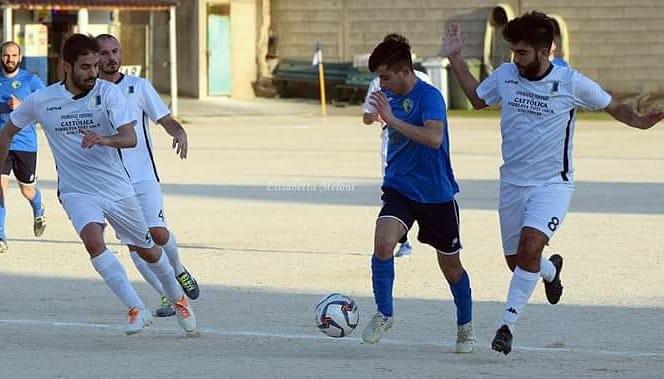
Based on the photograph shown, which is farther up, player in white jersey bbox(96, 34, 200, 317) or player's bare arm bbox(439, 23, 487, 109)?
player's bare arm bbox(439, 23, 487, 109)

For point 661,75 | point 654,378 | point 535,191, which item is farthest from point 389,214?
point 661,75

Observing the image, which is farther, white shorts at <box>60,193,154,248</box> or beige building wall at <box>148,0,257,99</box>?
beige building wall at <box>148,0,257,99</box>

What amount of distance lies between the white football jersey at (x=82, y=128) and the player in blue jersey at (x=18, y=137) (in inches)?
194

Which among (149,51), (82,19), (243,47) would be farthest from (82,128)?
(243,47)

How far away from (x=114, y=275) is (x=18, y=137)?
6.02 meters

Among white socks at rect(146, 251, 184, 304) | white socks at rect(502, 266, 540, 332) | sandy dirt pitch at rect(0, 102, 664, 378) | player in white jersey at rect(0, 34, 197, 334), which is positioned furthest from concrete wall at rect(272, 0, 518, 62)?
white socks at rect(502, 266, 540, 332)

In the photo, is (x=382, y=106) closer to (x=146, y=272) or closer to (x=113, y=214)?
(x=113, y=214)

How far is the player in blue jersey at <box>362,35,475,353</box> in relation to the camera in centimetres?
910

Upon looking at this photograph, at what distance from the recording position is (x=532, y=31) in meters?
9.03

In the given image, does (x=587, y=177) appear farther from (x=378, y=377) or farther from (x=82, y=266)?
(x=378, y=377)

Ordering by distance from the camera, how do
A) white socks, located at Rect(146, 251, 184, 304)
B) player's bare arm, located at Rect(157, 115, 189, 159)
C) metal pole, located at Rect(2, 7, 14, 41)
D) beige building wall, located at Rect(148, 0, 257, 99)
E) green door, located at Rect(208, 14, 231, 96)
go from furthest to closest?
green door, located at Rect(208, 14, 231, 96) < beige building wall, located at Rect(148, 0, 257, 99) < metal pole, located at Rect(2, 7, 14, 41) < player's bare arm, located at Rect(157, 115, 189, 159) < white socks, located at Rect(146, 251, 184, 304)

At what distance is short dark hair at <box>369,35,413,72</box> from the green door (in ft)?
108

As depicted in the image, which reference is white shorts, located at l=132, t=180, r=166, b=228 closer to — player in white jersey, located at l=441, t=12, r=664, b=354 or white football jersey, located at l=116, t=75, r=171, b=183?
white football jersey, located at l=116, t=75, r=171, b=183

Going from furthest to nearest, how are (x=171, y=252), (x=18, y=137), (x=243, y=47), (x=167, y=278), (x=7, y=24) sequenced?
(x=243, y=47)
(x=7, y=24)
(x=18, y=137)
(x=171, y=252)
(x=167, y=278)
